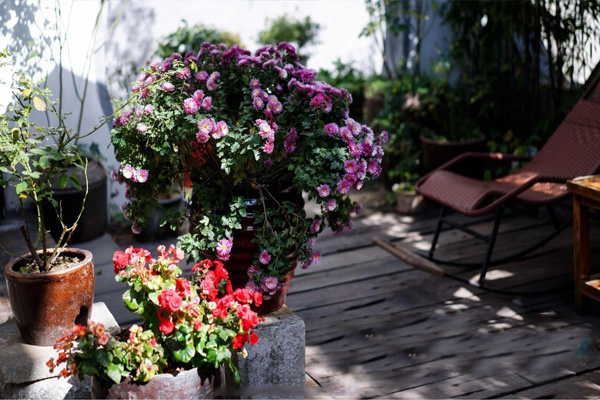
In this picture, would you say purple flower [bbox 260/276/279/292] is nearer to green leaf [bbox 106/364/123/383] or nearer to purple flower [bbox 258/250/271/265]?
purple flower [bbox 258/250/271/265]

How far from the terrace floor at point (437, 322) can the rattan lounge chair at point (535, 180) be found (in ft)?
0.57

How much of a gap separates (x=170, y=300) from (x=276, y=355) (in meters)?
0.69

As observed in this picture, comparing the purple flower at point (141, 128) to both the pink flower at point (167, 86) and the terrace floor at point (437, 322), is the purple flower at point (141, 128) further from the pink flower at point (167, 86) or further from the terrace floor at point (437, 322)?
the terrace floor at point (437, 322)

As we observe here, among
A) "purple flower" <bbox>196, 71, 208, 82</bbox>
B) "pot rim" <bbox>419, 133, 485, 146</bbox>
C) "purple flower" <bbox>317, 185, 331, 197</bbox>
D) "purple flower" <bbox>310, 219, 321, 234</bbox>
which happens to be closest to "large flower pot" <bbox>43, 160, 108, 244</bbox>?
"purple flower" <bbox>196, 71, 208, 82</bbox>

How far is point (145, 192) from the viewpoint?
263cm

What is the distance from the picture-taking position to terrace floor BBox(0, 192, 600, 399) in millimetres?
2883

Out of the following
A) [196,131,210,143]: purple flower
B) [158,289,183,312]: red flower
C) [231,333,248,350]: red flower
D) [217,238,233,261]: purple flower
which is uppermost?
[196,131,210,143]: purple flower

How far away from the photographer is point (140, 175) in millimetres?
2488

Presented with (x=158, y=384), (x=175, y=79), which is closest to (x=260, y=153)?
(x=175, y=79)

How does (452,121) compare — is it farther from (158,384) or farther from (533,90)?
(158,384)

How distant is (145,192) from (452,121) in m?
3.05

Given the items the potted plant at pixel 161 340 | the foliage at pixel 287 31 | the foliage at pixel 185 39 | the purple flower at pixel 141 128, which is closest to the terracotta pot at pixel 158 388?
the potted plant at pixel 161 340

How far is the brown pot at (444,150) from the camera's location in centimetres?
496

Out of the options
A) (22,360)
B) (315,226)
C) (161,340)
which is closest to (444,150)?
(315,226)
